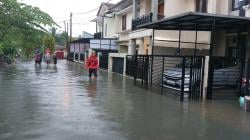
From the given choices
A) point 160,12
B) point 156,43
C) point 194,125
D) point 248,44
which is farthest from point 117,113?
point 160,12

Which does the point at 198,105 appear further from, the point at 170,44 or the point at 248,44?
the point at 170,44

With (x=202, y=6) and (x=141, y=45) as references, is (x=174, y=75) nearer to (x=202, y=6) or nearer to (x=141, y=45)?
(x=202, y=6)

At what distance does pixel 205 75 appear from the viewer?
14344mm

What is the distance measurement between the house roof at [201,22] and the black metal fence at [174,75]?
1.41 metres

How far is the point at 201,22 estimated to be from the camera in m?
16.1

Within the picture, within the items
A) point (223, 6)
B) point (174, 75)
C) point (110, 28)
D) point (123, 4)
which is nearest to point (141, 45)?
point (123, 4)

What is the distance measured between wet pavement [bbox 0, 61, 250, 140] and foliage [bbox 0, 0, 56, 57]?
4.99 m

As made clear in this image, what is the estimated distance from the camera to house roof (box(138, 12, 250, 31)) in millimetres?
13477

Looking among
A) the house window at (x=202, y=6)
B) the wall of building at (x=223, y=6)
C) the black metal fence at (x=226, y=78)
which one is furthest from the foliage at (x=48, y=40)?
the black metal fence at (x=226, y=78)

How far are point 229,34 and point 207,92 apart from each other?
5659 mm

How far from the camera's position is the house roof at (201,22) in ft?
44.2

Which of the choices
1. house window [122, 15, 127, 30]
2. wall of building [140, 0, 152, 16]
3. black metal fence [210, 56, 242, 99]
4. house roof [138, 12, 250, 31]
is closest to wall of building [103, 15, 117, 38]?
house window [122, 15, 127, 30]

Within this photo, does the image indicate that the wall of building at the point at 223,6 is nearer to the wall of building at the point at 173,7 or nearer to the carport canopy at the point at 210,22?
the carport canopy at the point at 210,22

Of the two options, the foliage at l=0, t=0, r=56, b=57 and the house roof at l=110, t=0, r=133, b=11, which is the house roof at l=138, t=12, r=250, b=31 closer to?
the foliage at l=0, t=0, r=56, b=57
